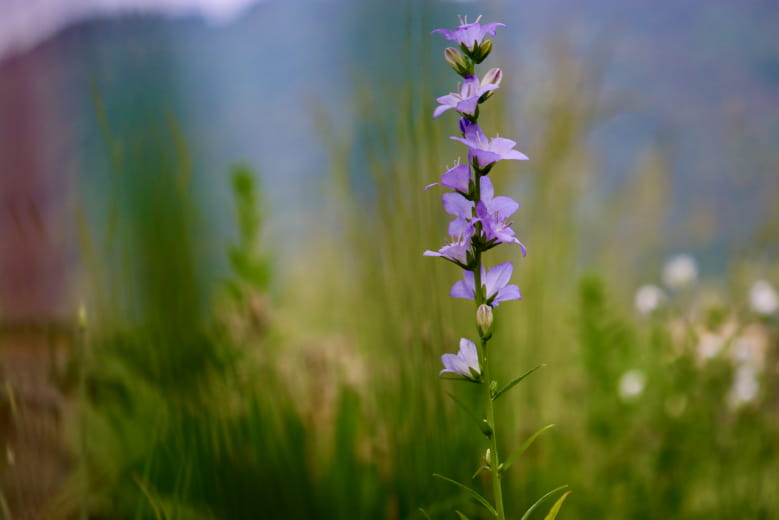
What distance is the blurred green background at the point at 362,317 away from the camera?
0.65m

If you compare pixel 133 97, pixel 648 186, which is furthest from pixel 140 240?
pixel 648 186

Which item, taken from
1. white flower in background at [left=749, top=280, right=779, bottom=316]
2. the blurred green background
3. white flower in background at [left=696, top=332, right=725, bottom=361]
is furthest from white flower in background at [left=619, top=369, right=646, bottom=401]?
white flower in background at [left=749, top=280, right=779, bottom=316]

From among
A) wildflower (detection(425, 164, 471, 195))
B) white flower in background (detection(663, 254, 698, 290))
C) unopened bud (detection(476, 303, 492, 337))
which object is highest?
wildflower (detection(425, 164, 471, 195))

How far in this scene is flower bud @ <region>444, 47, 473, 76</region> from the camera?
0.38 metres

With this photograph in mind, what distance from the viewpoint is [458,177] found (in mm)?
363

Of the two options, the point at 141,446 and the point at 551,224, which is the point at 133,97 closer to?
the point at 141,446

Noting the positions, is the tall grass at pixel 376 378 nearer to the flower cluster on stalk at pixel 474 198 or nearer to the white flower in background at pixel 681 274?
the white flower in background at pixel 681 274

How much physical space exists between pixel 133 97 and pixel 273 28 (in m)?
10.0

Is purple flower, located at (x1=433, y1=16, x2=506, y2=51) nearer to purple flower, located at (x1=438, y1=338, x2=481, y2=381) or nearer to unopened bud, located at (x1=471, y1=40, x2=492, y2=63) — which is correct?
unopened bud, located at (x1=471, y1=40, x2=492, y2=63)

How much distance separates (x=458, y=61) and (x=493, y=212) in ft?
0.29

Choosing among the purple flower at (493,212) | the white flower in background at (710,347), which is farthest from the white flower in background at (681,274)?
the purple flower at (493,212)

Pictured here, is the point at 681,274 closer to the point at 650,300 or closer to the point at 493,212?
the point at 650,300

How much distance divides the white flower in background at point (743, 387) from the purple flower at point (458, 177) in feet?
3.78

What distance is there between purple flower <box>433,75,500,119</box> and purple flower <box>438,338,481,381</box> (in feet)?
0.42
